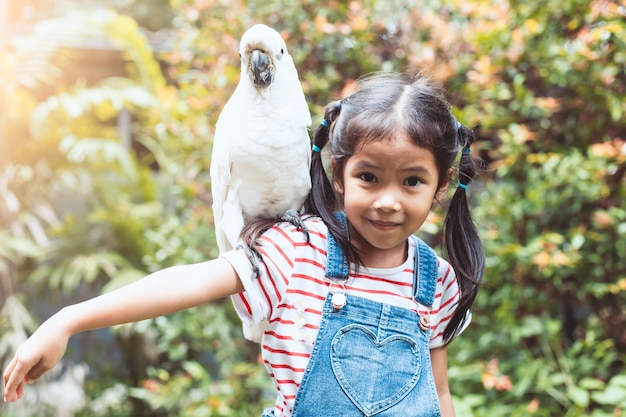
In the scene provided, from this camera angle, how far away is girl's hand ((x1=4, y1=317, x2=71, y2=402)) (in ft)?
2.54

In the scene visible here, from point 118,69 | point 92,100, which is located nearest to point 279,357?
point 92,100

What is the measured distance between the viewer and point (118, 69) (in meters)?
4.43

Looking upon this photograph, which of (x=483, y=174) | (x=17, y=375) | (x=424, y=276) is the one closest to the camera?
(x=17, y=375)

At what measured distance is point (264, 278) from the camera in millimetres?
951

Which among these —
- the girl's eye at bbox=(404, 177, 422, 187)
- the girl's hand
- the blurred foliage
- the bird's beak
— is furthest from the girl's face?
the blurred foliage

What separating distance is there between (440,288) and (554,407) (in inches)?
57.8

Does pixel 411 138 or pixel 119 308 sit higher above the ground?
pixel 411 138

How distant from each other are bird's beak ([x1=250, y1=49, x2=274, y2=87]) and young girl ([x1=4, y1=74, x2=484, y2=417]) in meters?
0.15

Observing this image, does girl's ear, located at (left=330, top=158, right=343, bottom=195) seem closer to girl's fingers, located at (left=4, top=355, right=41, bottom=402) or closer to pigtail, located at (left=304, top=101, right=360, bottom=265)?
pigtail, located at (left=304, top=101, right=360, bottom=265)

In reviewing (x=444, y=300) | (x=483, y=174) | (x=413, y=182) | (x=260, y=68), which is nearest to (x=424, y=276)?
(x=444, y=300)

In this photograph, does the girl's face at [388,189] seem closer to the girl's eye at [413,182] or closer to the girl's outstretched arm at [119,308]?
the girl's eye at [413,182]

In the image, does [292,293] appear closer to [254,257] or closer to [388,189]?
[254,257]

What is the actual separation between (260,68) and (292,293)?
1.35ft

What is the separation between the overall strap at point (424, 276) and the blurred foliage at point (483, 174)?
1175mm
